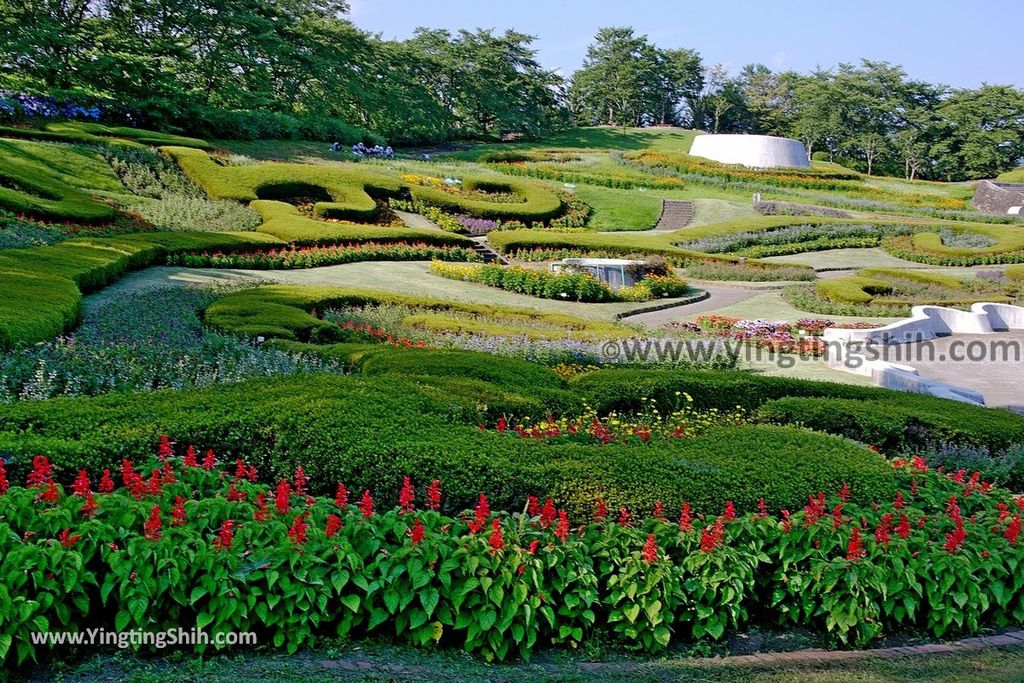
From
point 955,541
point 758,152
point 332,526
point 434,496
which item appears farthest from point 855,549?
point 758,152

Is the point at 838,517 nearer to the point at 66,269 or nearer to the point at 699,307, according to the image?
the point at 66,269

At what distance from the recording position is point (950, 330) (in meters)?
16.3

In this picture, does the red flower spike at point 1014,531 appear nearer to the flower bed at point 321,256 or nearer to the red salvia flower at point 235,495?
the red salvia flower at point 235,495

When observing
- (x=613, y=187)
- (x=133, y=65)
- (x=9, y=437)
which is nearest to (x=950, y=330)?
(x=9, y=437)

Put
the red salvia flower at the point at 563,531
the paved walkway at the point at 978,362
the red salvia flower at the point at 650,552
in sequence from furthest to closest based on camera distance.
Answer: the paved walkway at the point at 978,362, the red salvia flower at the point at 563,531, the red salvia flower at the point at 650,552

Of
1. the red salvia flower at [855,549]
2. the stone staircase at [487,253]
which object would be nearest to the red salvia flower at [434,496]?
the red salvia flower at [855,549]

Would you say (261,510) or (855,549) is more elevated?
(261,510)

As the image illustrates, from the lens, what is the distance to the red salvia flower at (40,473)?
4.46 meters

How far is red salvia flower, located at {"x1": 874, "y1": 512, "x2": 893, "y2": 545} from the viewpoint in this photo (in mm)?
4742

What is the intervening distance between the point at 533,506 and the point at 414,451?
943mm

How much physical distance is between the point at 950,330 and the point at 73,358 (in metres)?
14.6

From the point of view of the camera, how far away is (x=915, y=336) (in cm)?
1515

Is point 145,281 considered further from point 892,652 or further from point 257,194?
point 892,652

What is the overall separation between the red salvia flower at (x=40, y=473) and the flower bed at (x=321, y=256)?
1159 cm
